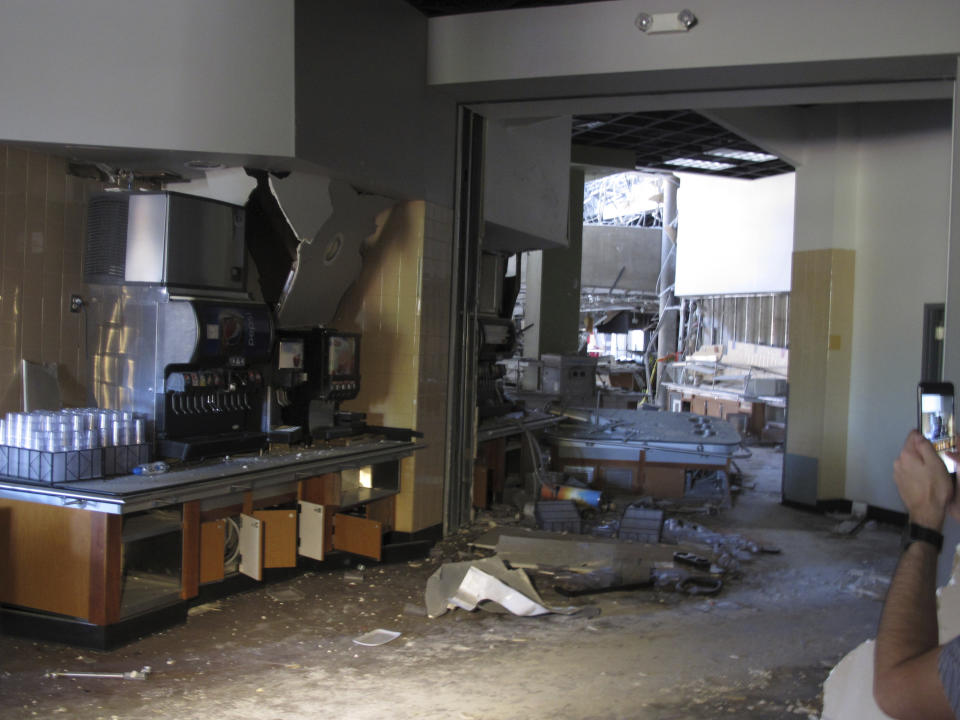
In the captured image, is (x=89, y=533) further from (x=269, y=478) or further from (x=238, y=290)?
(x=238, y=290)

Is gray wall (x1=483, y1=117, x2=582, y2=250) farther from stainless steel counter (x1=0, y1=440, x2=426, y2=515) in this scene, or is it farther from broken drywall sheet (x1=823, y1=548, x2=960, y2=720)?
broken drywall sheet (x1=823, y1=548, x2=960, y2=720)

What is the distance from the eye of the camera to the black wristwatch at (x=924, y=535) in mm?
1547

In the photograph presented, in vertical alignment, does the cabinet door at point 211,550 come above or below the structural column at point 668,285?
below

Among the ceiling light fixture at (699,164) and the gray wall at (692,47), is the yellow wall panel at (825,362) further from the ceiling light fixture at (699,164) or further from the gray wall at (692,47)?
the ceiling light fixture at (699,164)

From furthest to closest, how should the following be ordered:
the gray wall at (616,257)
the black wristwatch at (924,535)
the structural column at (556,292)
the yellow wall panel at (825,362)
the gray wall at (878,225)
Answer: the gray wall at (616,257) < the structural column at (556,292) < the yellow wall panel at (825,362) < the gray wall at (878,225) < the black wristwatch at (924,535)

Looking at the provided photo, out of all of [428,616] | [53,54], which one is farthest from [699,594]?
[53,54]

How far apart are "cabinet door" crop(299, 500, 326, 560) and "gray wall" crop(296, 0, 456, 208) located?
200cm

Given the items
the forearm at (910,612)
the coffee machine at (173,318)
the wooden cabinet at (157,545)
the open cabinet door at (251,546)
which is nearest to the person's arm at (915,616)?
the forearm at (910,612)

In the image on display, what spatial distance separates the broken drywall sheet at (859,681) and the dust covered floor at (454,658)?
0.19 m

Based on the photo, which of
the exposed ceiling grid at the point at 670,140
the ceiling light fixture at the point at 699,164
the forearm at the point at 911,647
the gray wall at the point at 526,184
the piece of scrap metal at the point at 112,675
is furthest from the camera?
the ceiling light fixture at the point at 699,164

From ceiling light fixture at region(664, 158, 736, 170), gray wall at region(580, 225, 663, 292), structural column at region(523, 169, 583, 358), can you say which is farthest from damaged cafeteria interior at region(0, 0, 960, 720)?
gray wall at region(580, 225, 663, 292)

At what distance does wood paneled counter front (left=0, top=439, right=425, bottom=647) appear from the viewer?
3674 millimetres

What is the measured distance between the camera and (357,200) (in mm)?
5285

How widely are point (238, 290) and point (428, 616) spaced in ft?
6.81
